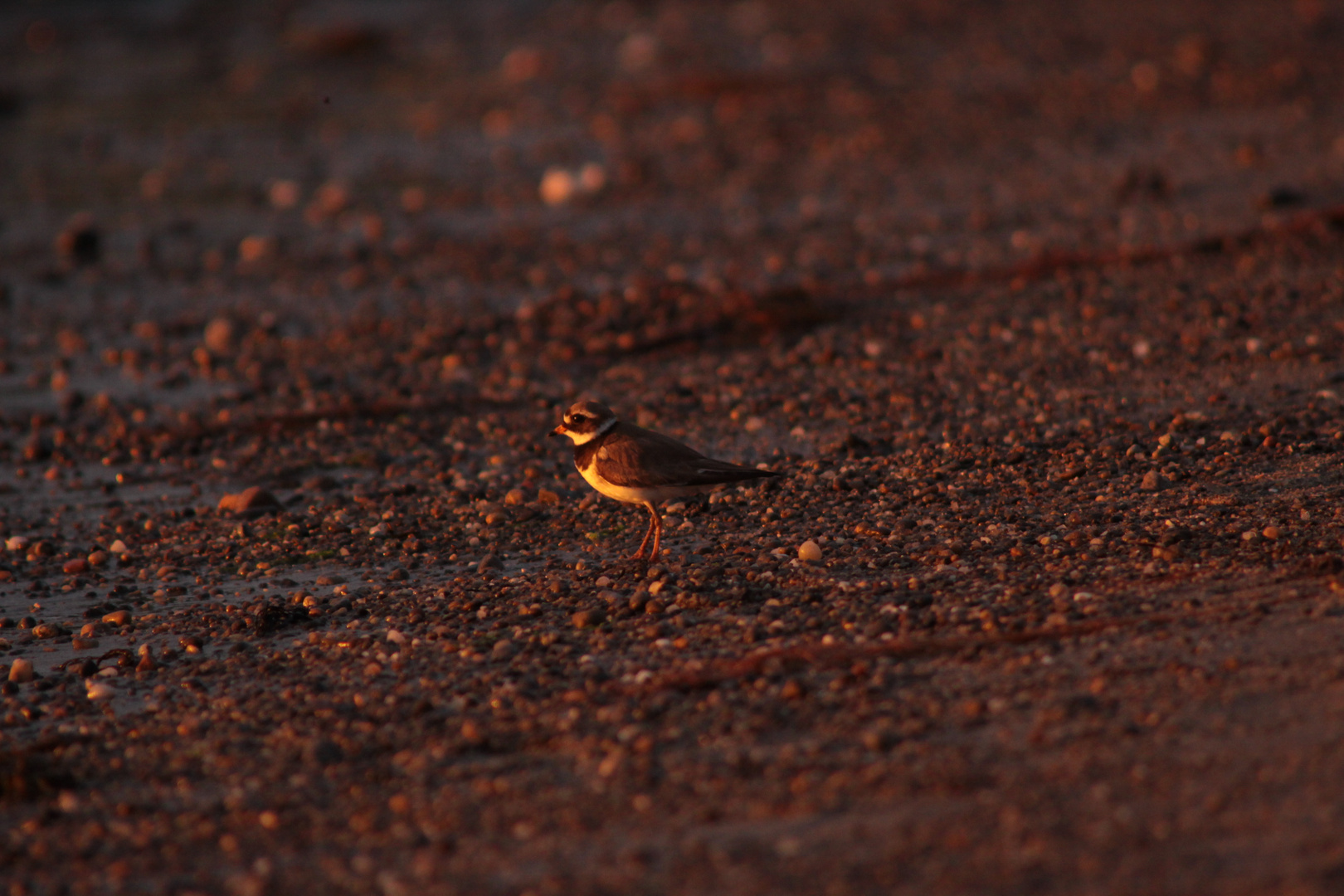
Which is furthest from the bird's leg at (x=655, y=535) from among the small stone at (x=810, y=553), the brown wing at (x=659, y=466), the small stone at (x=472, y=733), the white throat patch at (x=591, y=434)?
the small stone at (x=472, y=733)

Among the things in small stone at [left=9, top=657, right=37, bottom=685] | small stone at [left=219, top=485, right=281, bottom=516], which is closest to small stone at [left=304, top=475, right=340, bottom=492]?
small stone at [left=219, top=485, right=281, bottom=516]

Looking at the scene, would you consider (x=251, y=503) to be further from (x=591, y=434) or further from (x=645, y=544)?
(x=645, y=544)

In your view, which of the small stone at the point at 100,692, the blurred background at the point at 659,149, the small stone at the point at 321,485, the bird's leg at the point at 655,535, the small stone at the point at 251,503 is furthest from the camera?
the blurred background at the point at 659,149

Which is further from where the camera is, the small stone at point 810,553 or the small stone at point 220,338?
the small stone at point 220,338

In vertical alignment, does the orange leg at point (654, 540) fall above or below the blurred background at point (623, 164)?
below

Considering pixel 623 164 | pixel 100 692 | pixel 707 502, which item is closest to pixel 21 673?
pixel 100 692

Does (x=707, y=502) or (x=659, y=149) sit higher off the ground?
(x=659, y=149)

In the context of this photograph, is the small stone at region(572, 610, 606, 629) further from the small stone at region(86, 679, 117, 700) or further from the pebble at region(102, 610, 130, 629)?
the pebble at region(102, 610, 130, 629)

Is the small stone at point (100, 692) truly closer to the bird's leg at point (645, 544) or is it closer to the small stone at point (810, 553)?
the bird's leg at point (645, 544)
